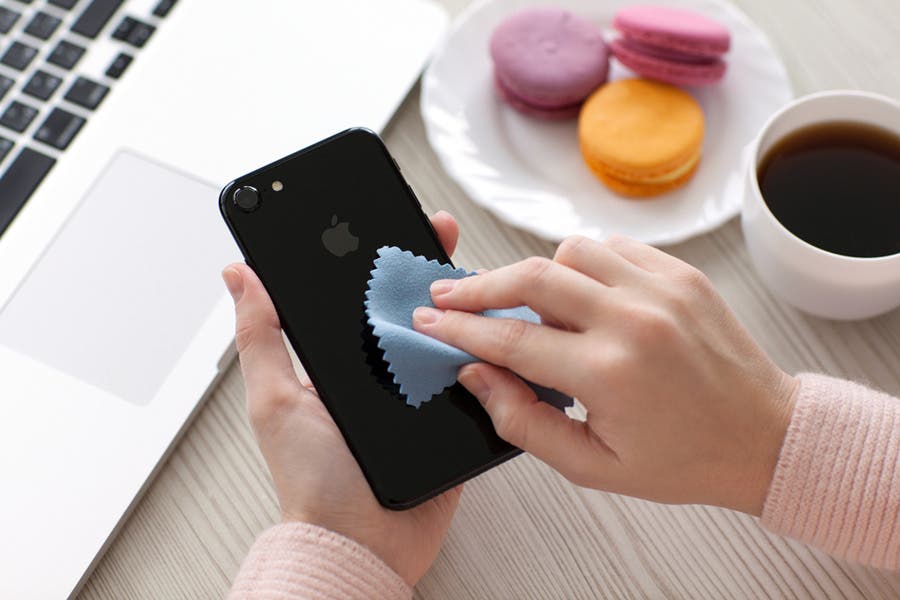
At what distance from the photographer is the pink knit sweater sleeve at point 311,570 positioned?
1.61 feet

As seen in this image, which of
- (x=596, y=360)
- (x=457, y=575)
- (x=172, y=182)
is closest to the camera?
(x=596, y=360)

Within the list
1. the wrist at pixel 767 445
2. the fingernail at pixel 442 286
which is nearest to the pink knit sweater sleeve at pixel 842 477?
the wrist at pixel 767 445

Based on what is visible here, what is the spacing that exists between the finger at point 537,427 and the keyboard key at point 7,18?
0.55 metres

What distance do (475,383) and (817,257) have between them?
0.79ft

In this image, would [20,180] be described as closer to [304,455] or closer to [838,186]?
[304,455]

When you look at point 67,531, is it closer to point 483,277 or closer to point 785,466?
point 483,277

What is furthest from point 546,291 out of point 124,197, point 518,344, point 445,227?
point 124,197

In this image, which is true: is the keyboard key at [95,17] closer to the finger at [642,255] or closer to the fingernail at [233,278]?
the fingernail at [233,278]

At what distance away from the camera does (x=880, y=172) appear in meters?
0.61

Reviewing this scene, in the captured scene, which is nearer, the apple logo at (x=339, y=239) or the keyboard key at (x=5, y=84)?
the apple logo at (x=339, y=239)

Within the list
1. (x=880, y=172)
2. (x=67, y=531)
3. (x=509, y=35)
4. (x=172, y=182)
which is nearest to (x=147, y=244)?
(x=172, y=182)

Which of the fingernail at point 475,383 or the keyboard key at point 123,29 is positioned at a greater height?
the keyboard key at point 123,29

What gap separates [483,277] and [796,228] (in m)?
0.24

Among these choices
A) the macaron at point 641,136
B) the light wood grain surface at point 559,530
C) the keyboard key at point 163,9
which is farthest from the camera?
the keyboard key at point 163,9
